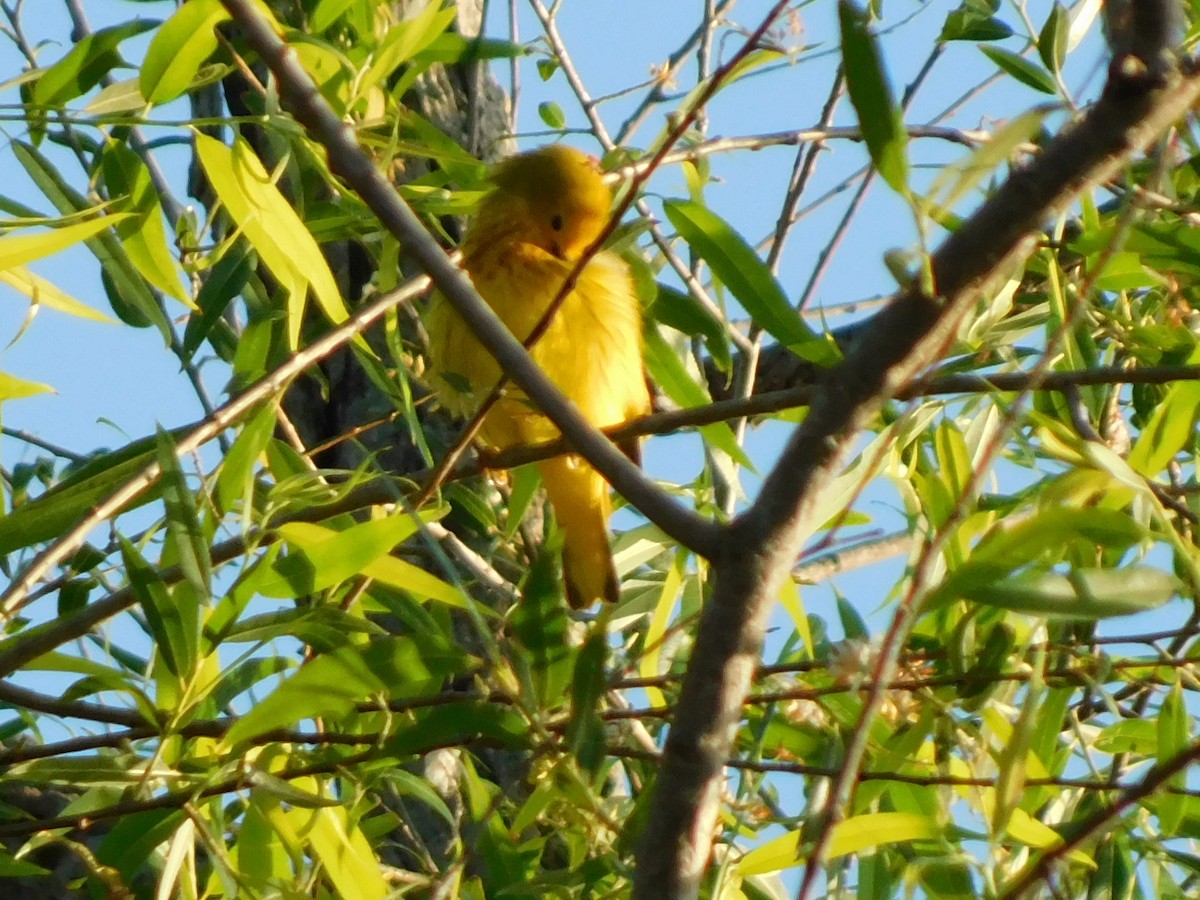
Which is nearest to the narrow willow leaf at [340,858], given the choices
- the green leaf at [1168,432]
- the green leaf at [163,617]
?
the green leaf at [163,617]

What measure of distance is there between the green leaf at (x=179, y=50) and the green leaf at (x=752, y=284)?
0.54 m

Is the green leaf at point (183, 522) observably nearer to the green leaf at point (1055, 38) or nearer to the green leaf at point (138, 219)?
the green leaf at point (138, 219)

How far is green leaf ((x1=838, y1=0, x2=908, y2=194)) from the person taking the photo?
1.06 m

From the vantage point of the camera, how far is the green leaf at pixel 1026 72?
1.80 m

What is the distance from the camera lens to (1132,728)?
6.32ft

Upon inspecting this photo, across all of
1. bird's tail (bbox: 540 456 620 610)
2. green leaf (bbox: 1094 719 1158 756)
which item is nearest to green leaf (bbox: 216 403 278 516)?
bird's tail (bbox: 540 456 620 610)

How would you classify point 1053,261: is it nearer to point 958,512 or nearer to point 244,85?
point 958,512

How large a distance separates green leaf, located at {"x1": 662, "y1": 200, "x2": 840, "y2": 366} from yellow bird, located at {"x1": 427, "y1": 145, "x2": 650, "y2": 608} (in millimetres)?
743

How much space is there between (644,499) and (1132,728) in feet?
3.53

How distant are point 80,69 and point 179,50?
14 cm

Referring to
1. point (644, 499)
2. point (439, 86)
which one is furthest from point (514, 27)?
point (644, 499)

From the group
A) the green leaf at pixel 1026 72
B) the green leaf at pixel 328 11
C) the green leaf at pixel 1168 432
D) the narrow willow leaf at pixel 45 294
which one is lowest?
the green leaf at pixel 1168 432

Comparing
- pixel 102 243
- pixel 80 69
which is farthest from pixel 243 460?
pixel 80 69

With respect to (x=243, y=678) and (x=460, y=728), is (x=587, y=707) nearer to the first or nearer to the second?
(x=460, y=728)
